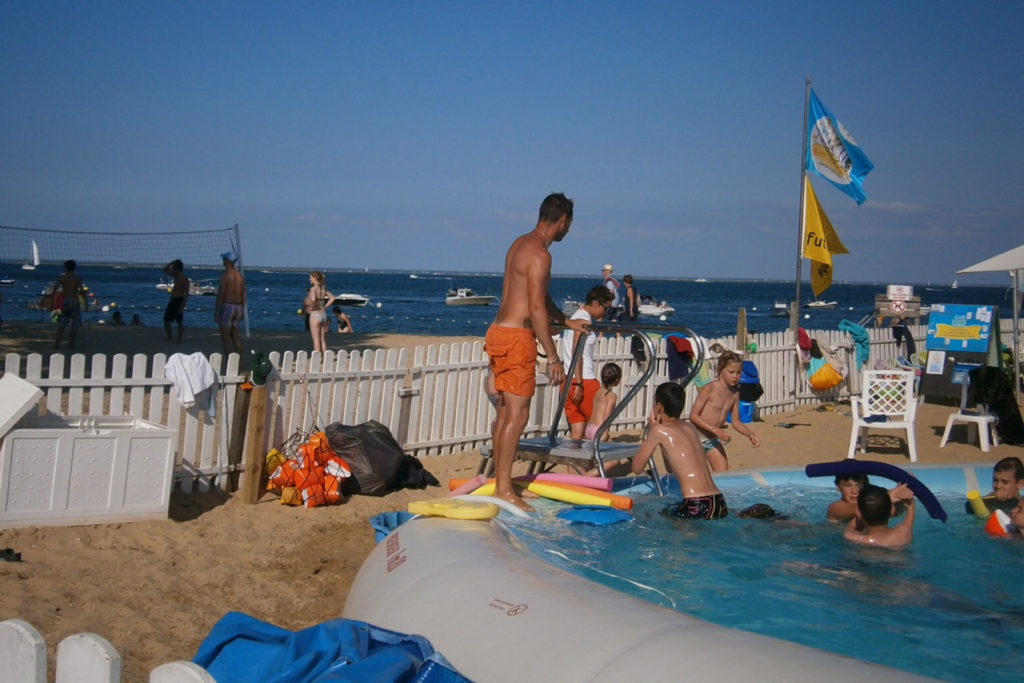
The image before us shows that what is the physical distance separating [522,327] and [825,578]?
2284 millimetres

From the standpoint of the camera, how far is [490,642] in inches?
139

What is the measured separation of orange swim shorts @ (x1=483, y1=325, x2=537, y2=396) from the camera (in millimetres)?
5582

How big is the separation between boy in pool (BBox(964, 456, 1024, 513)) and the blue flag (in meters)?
8.15

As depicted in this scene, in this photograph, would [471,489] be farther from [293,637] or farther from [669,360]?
[669,360]

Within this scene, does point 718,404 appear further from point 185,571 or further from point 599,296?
point 185,571

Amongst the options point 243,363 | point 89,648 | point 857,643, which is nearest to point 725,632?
point 857,643

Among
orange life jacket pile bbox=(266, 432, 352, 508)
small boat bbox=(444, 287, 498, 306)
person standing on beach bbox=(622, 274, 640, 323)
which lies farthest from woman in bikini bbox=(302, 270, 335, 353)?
small boat bbox=(444, 287, 498, 306)

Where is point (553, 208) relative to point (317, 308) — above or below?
above

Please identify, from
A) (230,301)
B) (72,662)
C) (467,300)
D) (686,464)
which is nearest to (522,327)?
(686,464)

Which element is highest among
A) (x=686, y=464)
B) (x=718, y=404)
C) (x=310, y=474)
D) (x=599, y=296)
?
(x=599, y=296)

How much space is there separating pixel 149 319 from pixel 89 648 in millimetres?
42080

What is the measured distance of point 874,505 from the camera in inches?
232

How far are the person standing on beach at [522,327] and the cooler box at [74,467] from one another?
241 cm

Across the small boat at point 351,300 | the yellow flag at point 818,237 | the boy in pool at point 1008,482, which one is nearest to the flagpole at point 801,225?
the yellow flag at point 818,237
